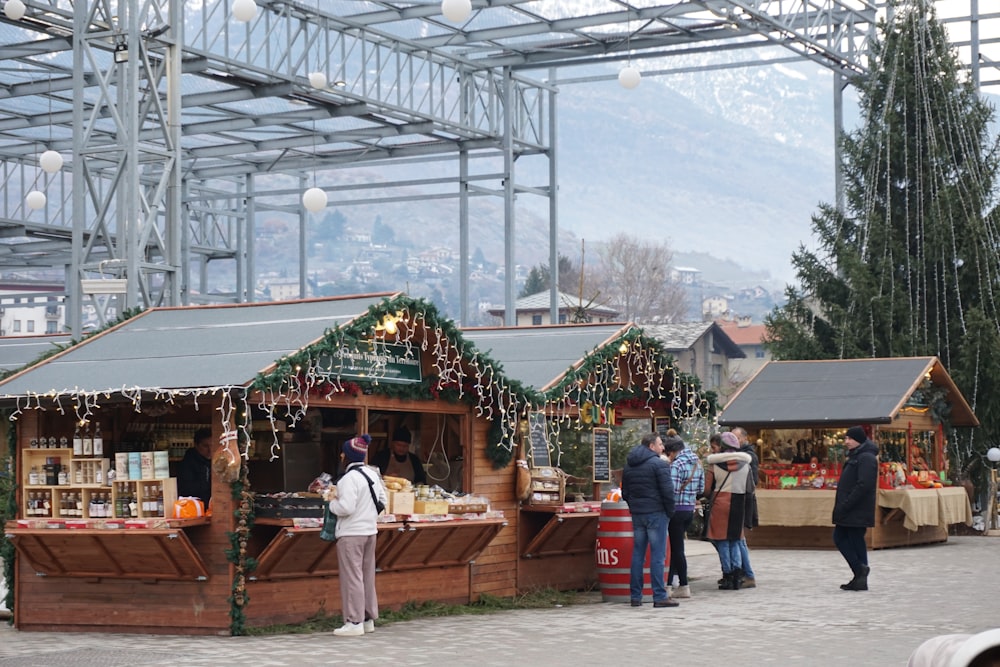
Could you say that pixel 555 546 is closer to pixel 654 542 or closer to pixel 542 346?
pixel 654 542

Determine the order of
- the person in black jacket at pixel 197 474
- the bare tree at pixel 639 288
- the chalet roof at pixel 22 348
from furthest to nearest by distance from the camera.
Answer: the bare tree at pixel 639 288, the chalet roof at pixel 22 348, the person in black jacket at pixel 197 474

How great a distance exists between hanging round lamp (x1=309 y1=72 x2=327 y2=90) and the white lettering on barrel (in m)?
11.6

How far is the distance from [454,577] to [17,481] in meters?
3.69

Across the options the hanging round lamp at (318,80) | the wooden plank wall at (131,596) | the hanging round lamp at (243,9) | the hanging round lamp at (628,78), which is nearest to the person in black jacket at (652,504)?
the wooden plank wall at (131,596)

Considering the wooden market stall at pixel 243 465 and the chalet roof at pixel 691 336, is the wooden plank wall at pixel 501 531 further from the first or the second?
the chalet roof at pixel 691 336

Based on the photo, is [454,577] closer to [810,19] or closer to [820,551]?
[820,551]

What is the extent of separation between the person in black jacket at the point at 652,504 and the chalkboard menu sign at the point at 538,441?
115 cm

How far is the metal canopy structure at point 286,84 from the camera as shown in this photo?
667 inches

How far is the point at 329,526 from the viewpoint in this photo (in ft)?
35.6

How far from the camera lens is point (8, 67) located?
84.6 feet

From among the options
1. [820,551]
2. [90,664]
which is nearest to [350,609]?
[90,664]

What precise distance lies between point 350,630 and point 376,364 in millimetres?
2172

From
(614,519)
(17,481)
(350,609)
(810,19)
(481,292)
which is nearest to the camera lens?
(350,609)

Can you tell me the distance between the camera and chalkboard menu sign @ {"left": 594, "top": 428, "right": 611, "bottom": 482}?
15.2m
